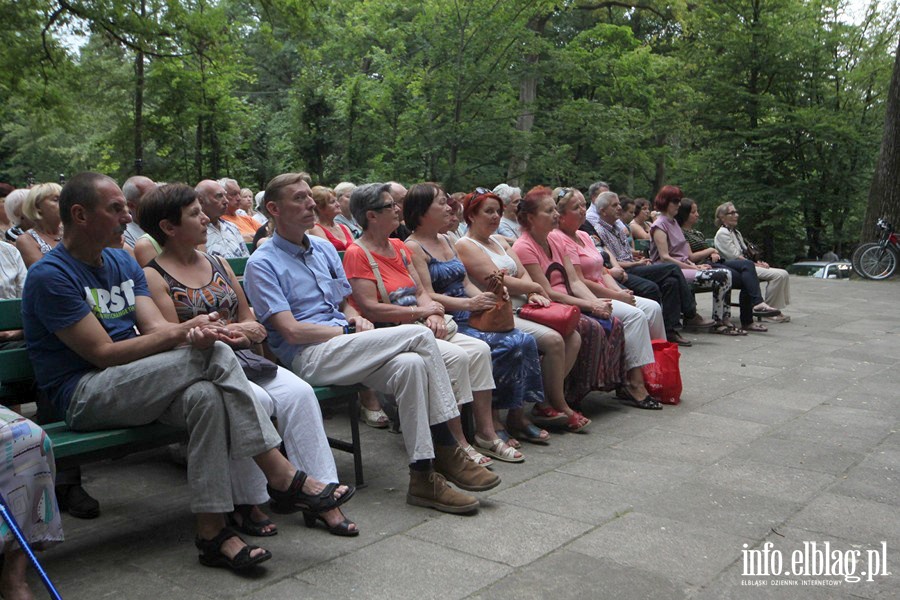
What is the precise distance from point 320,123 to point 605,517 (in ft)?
57.0

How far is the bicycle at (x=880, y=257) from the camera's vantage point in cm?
1499

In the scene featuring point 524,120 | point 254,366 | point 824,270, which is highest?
point 524,120

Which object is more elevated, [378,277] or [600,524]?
[378,277]

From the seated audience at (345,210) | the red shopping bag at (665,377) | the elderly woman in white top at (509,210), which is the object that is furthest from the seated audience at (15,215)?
the red shopping bag at (665,377)

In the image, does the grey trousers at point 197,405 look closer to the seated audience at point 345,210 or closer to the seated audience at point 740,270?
the seated audience at point 345,210

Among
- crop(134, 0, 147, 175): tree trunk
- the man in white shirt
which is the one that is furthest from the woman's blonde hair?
crop(134, 0, 147, 175): tree trunk

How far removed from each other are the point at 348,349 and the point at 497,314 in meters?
1.26

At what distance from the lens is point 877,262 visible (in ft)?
49.7

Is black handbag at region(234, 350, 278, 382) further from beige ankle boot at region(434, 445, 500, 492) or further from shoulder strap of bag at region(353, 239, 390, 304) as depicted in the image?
shoulder strap of bag at region(353, 239, 390, 304)

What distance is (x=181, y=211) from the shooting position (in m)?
4.07

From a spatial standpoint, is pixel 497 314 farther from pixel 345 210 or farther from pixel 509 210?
pixel 509 210

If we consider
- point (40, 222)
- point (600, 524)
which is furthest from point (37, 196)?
point (600, 524)

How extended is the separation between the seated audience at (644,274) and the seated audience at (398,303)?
347 cm

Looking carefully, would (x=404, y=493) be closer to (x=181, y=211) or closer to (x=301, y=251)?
(x=301, y=251)
